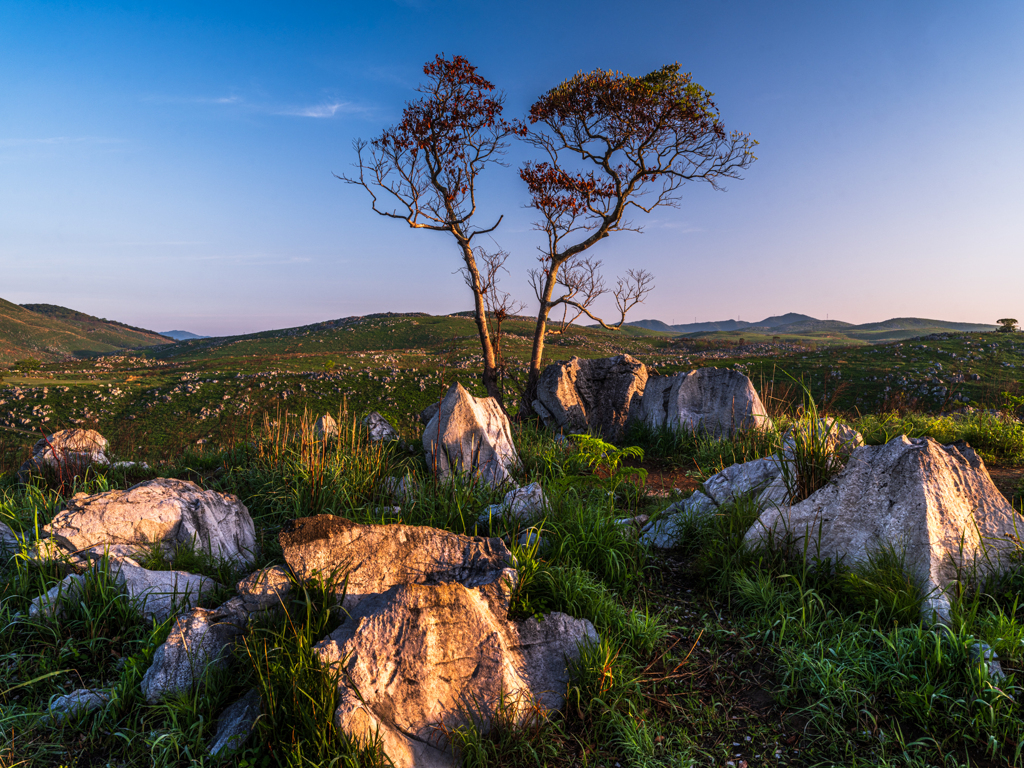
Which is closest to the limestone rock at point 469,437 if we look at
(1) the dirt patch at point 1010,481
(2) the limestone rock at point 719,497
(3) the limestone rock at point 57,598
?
(2) the limestone rock at point 719,497

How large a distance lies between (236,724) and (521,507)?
357 centimetres

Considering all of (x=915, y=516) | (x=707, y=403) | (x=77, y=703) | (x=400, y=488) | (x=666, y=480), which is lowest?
(x=666, y=480)

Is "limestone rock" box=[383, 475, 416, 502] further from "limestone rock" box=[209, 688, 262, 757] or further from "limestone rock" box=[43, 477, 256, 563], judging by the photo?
"limestone rock" box=[209, 688, 262, 757]

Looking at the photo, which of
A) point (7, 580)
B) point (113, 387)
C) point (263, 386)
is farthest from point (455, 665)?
point (113, 387)

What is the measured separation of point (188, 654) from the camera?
345 centimetres

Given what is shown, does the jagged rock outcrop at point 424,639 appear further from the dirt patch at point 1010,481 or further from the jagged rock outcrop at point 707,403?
the jagged rock outcrop at point 707,403

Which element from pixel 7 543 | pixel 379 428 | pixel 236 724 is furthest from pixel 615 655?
pixel 379 428

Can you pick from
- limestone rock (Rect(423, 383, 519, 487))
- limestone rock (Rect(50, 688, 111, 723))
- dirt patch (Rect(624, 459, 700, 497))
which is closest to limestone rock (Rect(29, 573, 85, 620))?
limestone rock (Rect(50, 688, 111, 723))

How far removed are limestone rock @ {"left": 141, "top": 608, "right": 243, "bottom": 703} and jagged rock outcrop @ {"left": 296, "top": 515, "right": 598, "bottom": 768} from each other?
66 centimetres

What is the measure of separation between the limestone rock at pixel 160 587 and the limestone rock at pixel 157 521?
Answer: 1.86ft

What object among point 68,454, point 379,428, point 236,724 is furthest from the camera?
point 379,428

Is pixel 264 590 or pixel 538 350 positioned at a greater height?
pixel 538 350

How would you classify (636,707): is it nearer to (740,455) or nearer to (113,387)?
(740,455)

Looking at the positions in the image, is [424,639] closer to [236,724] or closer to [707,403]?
[236,724]
